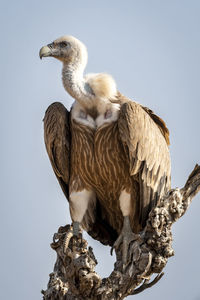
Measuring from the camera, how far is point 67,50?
35.6ft

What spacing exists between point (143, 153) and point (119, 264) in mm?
1439

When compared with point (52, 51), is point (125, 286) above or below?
below

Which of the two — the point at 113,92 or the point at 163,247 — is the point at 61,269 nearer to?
the point at 163,247

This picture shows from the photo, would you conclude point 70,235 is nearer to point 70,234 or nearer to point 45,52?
point 70,234

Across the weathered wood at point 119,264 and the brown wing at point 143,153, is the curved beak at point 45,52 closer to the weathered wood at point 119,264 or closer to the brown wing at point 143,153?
the brown wing at point 143,153

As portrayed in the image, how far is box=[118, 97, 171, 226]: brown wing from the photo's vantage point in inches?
403

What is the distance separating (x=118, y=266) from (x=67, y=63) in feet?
9.16

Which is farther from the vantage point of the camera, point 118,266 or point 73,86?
point 73,86

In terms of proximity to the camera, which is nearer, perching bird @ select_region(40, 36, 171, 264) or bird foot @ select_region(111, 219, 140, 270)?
bird foot @ select_region(111, 219, 140, 270)

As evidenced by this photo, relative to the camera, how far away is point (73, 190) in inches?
420

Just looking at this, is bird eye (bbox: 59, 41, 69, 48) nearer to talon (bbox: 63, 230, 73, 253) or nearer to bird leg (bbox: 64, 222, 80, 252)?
bird leg (bbox: 64, 222, 80, 252)

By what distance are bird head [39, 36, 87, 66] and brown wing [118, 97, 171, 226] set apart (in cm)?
91

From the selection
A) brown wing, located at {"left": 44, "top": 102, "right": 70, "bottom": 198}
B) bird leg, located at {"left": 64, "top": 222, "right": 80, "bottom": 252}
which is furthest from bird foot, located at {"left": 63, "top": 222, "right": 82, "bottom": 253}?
brown wing, located at {"left": 44, "top": 102, "right": 70, "bottom": 198}

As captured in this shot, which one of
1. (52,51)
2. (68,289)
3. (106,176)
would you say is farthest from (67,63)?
(68,289)
